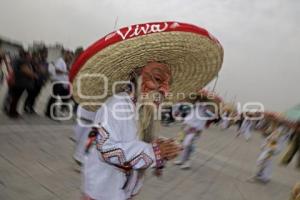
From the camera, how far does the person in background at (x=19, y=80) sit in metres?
8.02

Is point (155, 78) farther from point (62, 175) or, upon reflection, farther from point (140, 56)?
point (62, 175)

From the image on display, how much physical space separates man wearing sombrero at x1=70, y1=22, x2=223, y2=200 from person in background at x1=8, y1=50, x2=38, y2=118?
20.3 feet

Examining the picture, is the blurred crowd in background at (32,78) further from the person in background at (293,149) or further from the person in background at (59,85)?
the person in background at (293,149)

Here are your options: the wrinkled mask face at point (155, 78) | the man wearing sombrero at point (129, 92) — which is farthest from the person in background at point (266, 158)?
the wrinkled mask face at point (155, 78)

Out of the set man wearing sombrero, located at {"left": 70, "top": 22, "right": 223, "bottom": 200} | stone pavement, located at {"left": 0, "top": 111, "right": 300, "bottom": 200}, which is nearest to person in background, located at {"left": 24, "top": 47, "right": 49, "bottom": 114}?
stone pavement, located at {"left": 0, "top": 111, "right": 300, "bottom": 200}

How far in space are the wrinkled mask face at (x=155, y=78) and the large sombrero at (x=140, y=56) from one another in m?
0.06

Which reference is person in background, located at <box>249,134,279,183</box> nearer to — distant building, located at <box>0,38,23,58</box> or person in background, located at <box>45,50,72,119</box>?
person in background, located at <box>45,50,72,119</box>

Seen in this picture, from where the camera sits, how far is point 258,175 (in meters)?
8.09

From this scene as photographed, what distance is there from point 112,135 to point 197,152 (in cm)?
852

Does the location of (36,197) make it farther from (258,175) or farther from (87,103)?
(258,175)

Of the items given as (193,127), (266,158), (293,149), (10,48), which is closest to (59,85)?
(10,48)

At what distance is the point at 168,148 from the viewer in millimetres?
2027

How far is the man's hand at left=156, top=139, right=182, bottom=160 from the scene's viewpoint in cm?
201

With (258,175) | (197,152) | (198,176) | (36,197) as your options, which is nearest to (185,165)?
(198,176)
